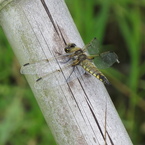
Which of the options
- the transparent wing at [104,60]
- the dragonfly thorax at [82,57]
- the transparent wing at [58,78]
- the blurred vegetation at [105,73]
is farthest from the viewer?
the blurred vegetation at [105,73]

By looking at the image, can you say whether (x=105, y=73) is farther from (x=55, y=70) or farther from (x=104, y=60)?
(x=55, y=70)

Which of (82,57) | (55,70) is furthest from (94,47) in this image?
(55,70)

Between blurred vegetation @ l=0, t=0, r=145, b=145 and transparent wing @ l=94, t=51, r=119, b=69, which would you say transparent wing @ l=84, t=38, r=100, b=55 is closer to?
Result: transparent wing @ l=94, t=51, r=119, b=69

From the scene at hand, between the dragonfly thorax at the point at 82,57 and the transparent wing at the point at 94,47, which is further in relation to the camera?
the transparent wing at the point at 94,47

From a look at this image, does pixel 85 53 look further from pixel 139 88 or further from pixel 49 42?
pixel 139 88

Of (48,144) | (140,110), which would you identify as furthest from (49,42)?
(140,110)

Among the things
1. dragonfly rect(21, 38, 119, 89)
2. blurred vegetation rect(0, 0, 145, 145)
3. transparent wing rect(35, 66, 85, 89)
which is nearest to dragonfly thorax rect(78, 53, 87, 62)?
dragonfly rect(21, 38, 119, 89)

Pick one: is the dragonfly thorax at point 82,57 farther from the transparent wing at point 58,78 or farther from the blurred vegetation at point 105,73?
the blurred vegetation at point 105,73

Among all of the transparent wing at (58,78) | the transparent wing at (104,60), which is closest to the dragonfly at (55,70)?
the transparent wing at (58,78)
